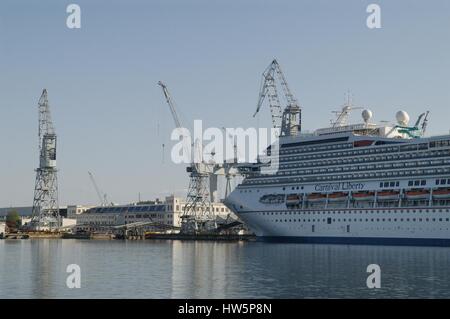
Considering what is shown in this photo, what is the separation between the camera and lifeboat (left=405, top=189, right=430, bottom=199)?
279 ft

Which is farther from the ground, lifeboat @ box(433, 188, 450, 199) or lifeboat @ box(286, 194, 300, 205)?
lifeboat @ box(433, 188, 450, 199)

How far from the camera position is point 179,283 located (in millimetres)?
46188

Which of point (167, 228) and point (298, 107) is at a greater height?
point (298, 107)

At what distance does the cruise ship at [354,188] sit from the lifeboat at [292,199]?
0.46 ft

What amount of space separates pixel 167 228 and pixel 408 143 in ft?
271

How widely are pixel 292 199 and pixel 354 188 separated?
385 inches

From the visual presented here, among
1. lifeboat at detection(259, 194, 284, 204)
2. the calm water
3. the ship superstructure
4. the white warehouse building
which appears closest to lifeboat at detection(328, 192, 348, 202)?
the ship superstructure

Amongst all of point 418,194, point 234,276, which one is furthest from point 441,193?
point 234,276

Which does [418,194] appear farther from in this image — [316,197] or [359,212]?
[316,197]

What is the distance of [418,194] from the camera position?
85.6m

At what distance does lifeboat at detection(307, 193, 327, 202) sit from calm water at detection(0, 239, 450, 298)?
2502 centimetres

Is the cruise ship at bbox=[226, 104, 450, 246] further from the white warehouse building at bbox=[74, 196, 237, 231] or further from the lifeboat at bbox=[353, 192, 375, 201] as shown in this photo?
the white warehouse building at bbox=[74, 196, 237, 231]

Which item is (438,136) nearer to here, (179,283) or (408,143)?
(408,143)
